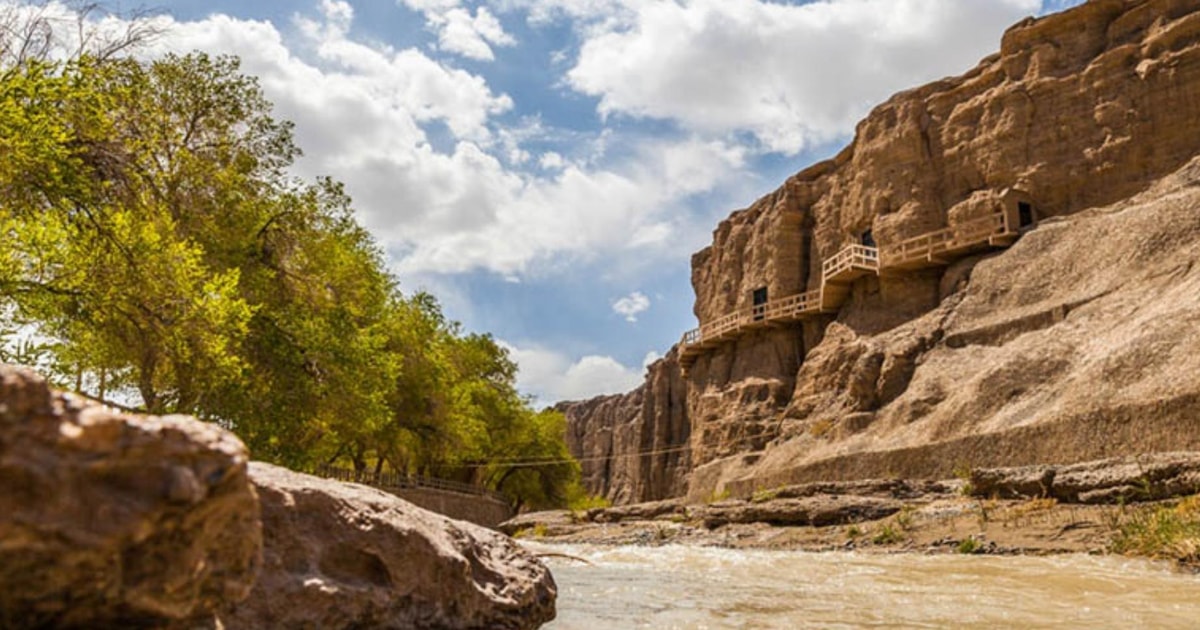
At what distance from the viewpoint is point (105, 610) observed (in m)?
2.11

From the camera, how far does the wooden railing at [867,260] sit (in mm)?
33812

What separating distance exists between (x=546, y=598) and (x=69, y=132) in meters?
10.1

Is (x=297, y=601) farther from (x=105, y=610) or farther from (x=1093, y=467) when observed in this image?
(x=1093, y=467)

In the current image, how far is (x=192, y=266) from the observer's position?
47.5ft

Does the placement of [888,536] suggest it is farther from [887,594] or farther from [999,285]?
[999,285]

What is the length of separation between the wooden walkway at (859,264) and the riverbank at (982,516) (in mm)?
15806

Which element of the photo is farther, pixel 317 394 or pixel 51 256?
pixel 317 394

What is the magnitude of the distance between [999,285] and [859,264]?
786 cm

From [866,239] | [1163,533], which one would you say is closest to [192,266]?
[1163,533]

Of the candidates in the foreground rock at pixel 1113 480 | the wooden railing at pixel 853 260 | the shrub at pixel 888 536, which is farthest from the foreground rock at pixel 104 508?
the wooden railing at pixel 853 260

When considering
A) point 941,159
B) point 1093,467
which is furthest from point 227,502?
point 941,159

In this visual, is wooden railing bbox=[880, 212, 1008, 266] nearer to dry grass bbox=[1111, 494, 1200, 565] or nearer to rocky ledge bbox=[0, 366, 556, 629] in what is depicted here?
dry grass bbox=[1111, 494, 1200, 565]

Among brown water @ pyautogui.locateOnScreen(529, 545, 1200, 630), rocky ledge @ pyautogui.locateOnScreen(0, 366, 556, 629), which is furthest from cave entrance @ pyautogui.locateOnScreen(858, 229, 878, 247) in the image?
rocky ledge @ pyautogui.locateOnScreen(0, 366, 556, 629)

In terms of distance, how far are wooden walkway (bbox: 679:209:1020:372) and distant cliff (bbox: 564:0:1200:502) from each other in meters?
0.62
